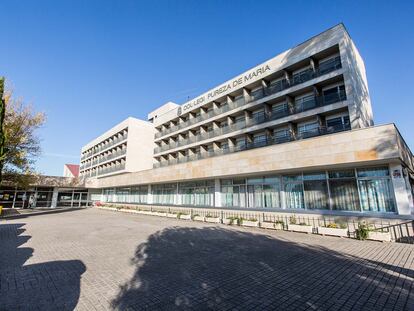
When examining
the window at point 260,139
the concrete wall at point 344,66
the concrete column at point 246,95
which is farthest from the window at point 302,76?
the window at point 260,139

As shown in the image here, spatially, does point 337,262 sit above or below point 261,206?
below

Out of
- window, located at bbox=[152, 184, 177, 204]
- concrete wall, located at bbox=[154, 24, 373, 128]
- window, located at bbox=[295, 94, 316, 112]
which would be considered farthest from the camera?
window, located at bbox=[152, 184, 177, 204]

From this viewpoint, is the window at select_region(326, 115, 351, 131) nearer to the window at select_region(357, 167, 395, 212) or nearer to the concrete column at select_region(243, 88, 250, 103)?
the window at select_region(357, 167, 395, 212)

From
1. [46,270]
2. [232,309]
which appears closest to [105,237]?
[46,270]

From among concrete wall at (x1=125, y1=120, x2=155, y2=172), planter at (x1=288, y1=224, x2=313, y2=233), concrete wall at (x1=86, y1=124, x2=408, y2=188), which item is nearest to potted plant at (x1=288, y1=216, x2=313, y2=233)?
planter at (x1=288, y1=224, x2=313, y2=233)

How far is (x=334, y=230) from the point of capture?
12.5 meters

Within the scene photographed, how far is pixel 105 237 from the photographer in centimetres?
1238

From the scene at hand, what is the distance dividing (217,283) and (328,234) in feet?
32.4

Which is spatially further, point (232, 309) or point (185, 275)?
point (185, 275)

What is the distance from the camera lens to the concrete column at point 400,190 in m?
12.2

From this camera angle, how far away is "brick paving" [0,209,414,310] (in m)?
4.84

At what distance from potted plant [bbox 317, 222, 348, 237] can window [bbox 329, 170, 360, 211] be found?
1.90 metres

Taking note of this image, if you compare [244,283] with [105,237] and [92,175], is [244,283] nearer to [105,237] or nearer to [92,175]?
[105,237]

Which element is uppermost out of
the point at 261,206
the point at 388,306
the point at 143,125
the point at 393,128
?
the point at 143,125
